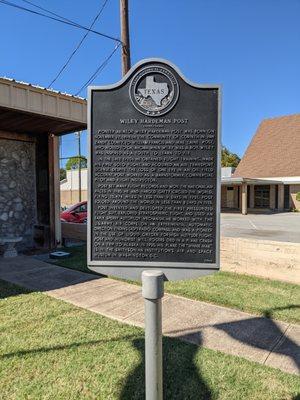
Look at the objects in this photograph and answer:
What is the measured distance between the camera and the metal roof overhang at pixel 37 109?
748 cm

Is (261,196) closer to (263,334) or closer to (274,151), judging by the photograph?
(274,151)

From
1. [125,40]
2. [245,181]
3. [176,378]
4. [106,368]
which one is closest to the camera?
[176,378]

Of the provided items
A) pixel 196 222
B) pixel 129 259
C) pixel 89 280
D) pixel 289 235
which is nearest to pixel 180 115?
pixel 196 222

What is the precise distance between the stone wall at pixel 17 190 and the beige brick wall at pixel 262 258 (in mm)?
6148

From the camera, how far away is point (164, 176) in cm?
281

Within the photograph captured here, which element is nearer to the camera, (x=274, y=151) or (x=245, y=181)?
(x=245, y=181)

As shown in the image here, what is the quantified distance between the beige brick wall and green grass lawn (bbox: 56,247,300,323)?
0.54 ft

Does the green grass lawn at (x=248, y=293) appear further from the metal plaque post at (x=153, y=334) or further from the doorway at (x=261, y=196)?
the doorway at (x=261, y=196)

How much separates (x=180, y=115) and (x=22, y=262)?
7027mm

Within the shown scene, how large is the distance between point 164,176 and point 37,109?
Answer: 6117 mm

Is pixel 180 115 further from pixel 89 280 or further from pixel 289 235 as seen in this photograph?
pixel 289 235

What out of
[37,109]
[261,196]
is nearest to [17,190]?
[37,109]

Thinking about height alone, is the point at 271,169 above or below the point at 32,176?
above

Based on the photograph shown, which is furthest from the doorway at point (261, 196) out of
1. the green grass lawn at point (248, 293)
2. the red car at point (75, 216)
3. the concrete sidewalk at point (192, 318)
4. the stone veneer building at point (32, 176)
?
the concrete sidewalk at point (192, 318)
